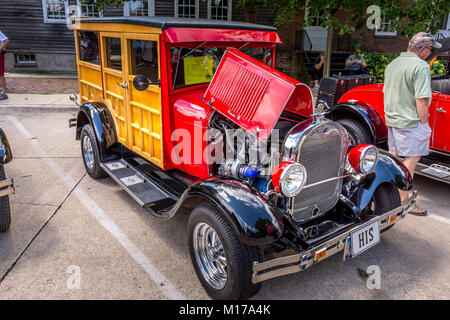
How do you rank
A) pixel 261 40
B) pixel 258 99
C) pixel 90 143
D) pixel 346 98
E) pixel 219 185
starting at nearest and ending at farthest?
pixel 219 185
pixel 258 99
pixel 261 40
pixel 90 143
pixel 346 98

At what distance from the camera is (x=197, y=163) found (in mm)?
3738

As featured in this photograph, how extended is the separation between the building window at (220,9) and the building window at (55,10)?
229 inches

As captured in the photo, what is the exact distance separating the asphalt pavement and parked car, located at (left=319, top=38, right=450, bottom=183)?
0.42m

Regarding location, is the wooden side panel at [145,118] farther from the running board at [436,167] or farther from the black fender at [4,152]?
the running board at [436,167]

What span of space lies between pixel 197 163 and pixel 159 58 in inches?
43.5

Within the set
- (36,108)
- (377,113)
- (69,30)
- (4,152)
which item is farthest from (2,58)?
(377,113)

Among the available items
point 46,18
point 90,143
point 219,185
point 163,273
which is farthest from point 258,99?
point 46,18

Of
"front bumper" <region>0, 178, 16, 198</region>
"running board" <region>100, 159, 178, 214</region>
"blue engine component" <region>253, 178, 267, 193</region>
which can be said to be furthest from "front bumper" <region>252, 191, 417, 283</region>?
"front bumper" <region>0, 178, 16, 198</region>

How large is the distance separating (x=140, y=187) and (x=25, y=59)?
14836 mm

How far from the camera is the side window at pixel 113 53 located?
14.5ft

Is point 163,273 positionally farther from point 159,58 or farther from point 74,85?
point 74,85

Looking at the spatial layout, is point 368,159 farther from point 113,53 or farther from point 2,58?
point 2,58

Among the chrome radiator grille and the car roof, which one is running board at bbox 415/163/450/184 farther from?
the car roof

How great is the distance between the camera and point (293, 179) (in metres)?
2.70
